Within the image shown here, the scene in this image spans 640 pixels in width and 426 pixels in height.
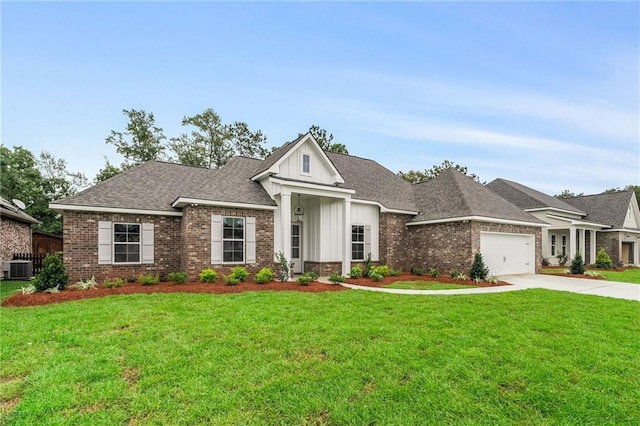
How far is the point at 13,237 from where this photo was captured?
16.5 m

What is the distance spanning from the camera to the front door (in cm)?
1502

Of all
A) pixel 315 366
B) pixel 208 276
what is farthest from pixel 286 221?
pixel 315 366

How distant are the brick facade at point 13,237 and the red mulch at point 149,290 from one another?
870 centimetres

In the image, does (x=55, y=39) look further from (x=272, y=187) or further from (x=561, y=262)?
(x=561, y=262)

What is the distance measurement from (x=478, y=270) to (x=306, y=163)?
27.9ft

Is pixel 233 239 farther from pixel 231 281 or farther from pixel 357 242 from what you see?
pixel 357 242

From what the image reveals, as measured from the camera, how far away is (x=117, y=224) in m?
11.8

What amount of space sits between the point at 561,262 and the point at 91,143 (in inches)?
1522

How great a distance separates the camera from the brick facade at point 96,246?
1102 cm

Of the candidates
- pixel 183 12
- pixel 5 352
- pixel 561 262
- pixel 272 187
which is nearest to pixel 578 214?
pixel 561 262

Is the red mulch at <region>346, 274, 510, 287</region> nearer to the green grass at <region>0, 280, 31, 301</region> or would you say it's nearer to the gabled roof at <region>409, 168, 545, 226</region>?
the gabled roof at <region>409, 168, 545, 226</region>

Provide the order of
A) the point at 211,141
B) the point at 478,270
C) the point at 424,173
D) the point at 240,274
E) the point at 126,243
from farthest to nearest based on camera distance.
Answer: the point at 424,173
the point at 211,141
the point at 478,270
the point at 126,243
the point at 240,274

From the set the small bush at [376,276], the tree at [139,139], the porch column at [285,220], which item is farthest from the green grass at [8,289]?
the tree at [139,139]

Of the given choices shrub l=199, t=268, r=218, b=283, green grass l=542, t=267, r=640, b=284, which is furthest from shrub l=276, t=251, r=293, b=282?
green grass l=542, t=267, r=640, b=284
